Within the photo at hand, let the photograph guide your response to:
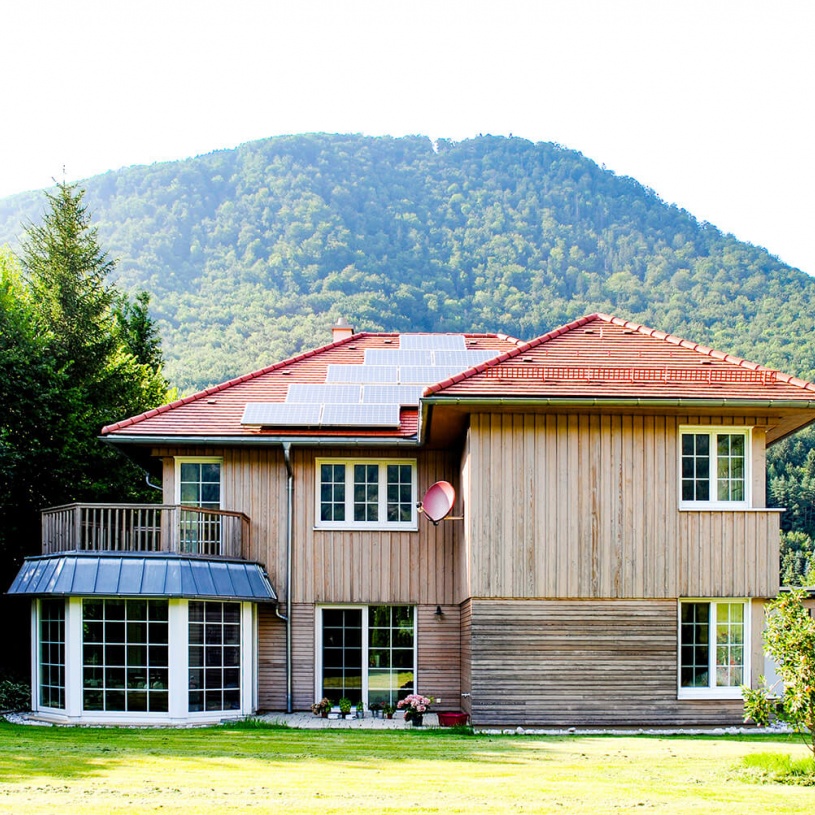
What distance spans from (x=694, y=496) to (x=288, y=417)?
712 cm

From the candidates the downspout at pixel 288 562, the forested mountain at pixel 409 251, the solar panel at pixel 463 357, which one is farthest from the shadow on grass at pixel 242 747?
the forested mountain at pixel 409 251

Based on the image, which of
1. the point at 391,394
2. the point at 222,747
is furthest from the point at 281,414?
the point at 222,747

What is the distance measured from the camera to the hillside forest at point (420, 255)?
65125 mm

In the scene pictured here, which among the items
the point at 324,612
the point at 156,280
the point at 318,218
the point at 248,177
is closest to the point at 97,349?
the point at 324,612

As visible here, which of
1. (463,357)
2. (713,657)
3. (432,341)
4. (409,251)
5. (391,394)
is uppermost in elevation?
(409,251)

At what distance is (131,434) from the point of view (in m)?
20.9

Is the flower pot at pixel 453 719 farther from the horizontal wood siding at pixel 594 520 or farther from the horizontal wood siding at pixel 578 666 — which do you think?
the horizontal wood siding at pixel 594 520

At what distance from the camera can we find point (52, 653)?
19562 millimetres

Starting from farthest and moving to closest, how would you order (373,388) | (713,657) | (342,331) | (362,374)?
1. (342,331)
2. (362,374)
3. (373,388)
4. (713,657)

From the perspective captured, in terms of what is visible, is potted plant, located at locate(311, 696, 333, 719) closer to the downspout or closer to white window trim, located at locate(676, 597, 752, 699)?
the downspout

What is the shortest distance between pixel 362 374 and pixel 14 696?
885 centimetres

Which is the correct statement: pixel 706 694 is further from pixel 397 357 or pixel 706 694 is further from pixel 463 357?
pixel 397 357

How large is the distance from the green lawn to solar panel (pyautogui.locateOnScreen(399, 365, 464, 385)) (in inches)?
297

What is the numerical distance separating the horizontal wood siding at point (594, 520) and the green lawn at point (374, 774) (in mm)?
2536
